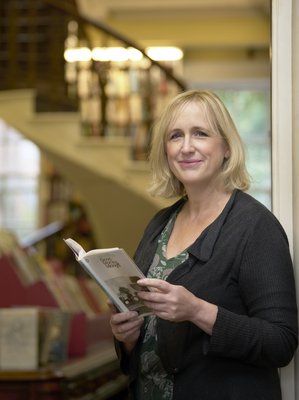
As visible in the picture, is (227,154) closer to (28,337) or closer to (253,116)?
(28,337)

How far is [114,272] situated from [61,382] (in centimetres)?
263

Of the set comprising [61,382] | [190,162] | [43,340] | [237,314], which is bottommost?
[61,382]

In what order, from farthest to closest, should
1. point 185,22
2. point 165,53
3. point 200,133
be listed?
1. point 165,53
2. point 185,22
3. point 200,133

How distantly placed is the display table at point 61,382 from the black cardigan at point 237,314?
2.41 m

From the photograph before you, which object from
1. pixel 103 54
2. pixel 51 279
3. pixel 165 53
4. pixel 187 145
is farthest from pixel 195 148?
pixel 165 53

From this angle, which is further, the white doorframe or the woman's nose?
the white doorframe

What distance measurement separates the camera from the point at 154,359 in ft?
8.09

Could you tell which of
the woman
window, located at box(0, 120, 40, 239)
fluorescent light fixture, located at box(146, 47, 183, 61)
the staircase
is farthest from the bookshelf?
window, located at box(0, 120, 40, 239)

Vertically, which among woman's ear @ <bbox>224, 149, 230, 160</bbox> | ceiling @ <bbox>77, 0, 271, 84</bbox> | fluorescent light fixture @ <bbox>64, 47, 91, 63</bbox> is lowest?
woman's ear @ <bbox>224, 149, 230, 160</bbox>

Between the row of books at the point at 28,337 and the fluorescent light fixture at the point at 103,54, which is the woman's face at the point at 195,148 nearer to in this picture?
the row of books at the point at 28,337

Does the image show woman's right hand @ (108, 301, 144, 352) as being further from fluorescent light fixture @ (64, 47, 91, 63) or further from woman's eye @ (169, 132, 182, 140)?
fluorescent light fixture @ (64, 47, 91, 63)

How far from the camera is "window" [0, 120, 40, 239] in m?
14.8

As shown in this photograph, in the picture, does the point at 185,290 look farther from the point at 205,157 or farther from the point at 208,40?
the point at 208,40

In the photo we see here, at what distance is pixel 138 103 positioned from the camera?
10.5 metres
